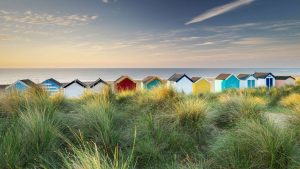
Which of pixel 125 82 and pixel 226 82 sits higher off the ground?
pixel 125 82

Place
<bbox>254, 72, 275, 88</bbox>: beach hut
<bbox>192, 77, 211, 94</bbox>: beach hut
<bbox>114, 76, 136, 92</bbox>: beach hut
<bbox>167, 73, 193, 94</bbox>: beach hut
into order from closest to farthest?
1. <bbox>114, 76, 136, 92</bbox>: beach hut
2. <bbox>167, 73, 193, 94</bbox>: beach hut
3. <bbox>192, 77, 211, 94</bbox>: beach hut
4. <bbox>254, 72, 275, 88</bbox>: beach hut

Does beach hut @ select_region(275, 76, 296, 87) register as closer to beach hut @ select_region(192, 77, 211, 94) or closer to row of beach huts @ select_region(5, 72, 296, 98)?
row of beach huts @ select_region(5, 72, 296, 98)

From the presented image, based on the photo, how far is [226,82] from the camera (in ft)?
76.7

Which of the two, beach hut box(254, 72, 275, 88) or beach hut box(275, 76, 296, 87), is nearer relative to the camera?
beach hut box(254, 72, 275, 88)

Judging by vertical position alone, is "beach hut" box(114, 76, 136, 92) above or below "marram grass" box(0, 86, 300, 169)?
above

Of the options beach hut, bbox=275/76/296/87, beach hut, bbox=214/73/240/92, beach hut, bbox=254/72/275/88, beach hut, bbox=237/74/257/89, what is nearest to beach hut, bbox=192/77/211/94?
beach hut, bbox=214/73/240/92

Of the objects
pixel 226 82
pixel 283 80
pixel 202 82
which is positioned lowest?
pixel 283 80

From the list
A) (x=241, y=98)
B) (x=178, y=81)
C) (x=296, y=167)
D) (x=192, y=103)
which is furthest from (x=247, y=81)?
(x=296, y=167)

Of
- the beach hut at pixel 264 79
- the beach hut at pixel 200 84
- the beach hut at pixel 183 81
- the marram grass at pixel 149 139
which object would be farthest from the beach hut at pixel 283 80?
the marram grass at pixel 149 139

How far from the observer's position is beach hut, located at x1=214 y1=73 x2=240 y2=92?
23234 millimetres

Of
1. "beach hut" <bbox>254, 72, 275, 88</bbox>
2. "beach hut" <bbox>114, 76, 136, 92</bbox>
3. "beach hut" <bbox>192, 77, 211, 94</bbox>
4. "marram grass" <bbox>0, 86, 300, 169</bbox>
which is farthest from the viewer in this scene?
"beach hut" <bbox>254, 72, 275, 88</bbox>

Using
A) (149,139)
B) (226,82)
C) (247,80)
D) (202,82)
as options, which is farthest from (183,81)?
(149,139)

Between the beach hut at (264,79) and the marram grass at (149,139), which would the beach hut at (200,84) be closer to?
the beach hut at (264,79)

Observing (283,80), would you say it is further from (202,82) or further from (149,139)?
(149,139)
